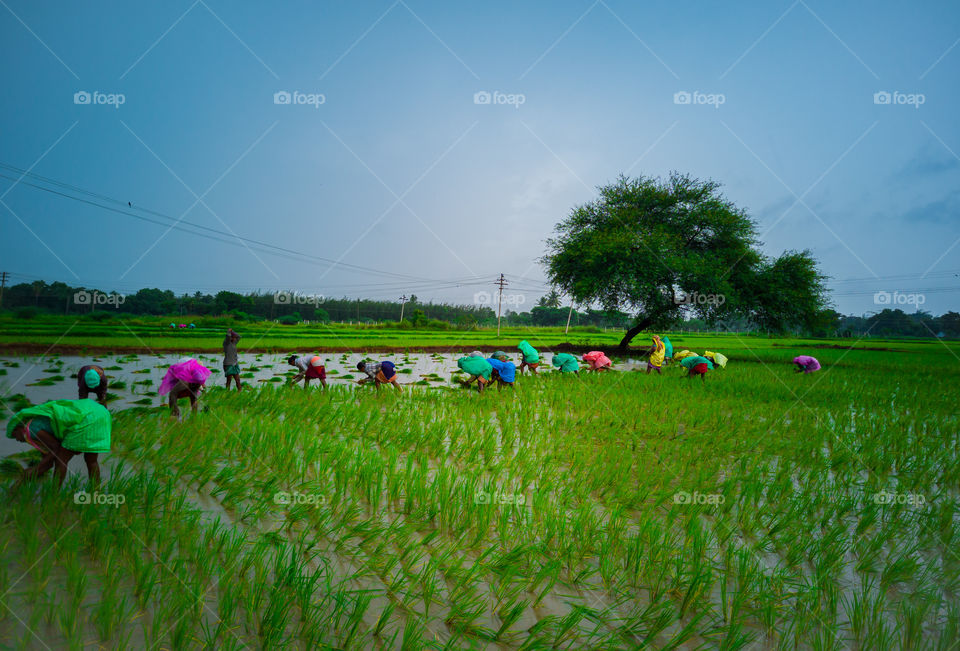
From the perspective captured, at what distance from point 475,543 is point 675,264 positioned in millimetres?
20989

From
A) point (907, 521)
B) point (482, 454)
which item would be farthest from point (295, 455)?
point (907, 521)

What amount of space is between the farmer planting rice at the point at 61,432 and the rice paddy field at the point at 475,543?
187 mm

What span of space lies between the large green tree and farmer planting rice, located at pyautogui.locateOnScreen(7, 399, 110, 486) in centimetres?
2058

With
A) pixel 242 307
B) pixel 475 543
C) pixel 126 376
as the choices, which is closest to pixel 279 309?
pixel 242 307

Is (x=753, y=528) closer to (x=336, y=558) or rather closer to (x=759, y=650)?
(x=759, y=650)

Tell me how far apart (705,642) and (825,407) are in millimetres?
8825

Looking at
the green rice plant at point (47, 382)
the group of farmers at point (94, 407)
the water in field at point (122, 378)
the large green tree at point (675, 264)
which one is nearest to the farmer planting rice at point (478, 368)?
the group of farmers at point (94, 407)

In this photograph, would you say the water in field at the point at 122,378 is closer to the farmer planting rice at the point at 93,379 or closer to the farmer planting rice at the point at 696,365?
the farmer planting rice at the point at 93,379

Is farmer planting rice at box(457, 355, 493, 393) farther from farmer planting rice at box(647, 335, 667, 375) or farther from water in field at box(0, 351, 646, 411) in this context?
farmer planting rice at box(647, 335, 667, 375)

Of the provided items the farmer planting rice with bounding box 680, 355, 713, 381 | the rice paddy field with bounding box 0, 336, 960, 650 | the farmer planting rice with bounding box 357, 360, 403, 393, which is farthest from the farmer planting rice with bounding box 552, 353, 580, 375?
the rice paddy field with bounding box 0, 336, 960, 650

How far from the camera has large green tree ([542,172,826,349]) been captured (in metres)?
21.6

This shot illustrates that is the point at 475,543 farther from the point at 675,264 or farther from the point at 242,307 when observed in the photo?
the point at 242,307

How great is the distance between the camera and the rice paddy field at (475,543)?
2.21 metres

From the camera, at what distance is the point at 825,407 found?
28.2 feet
